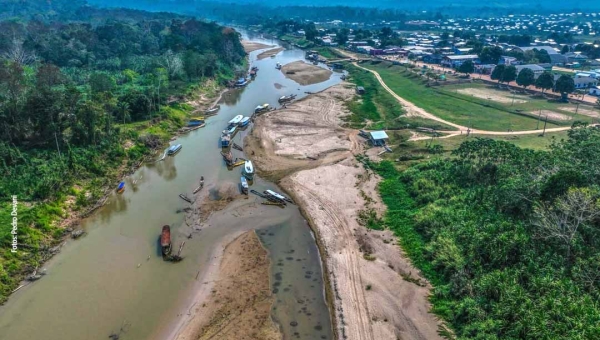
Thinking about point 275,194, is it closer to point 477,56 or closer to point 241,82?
point 241,82

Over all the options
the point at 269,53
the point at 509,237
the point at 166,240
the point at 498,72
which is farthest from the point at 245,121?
the point at 269,53

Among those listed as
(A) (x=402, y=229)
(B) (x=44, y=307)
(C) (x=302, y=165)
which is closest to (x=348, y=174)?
(C) (x=302, y=165)

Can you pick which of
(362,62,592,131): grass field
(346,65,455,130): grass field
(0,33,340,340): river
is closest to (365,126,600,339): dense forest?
(0,33,340,340): river

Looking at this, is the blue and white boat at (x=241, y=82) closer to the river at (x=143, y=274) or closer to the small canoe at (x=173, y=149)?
the small canoe at (x=173, y=149)

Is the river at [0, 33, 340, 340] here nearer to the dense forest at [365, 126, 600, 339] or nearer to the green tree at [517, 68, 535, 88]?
the dense forest at [365, 126, 600, 339]

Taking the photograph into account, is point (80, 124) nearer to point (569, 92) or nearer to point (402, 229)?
point (402, 229)
